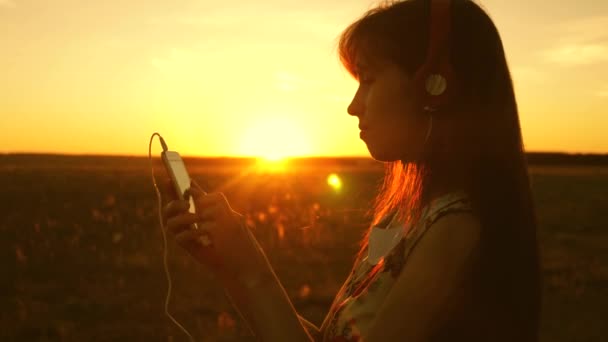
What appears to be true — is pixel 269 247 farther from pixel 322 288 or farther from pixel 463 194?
pixel 463 194

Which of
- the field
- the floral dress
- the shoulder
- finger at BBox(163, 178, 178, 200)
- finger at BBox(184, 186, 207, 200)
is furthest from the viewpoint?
the field

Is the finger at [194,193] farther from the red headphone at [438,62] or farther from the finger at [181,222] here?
the red headphone at [438,62]

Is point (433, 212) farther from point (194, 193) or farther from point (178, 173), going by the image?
point (178, 173)

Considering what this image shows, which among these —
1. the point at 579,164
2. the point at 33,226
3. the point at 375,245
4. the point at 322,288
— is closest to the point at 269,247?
the point at 322,288

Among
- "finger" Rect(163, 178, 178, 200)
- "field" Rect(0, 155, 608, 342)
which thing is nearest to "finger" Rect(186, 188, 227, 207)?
"finger" Rect(163, 178, 178, 200)

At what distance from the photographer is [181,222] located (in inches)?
62.2

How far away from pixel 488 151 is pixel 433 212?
0.62 ft

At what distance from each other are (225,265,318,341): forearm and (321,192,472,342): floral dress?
99 mm

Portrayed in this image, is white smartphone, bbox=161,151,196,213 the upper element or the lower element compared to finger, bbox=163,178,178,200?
upper

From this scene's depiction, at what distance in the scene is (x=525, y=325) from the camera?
1.50m

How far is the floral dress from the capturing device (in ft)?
4.74

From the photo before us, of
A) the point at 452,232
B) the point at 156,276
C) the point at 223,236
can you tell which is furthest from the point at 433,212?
the point at 156,276

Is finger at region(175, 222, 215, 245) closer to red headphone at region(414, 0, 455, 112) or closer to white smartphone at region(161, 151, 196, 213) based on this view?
white smartphone at region(161, 151, 196, 213)

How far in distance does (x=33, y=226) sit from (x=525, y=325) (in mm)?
12459
